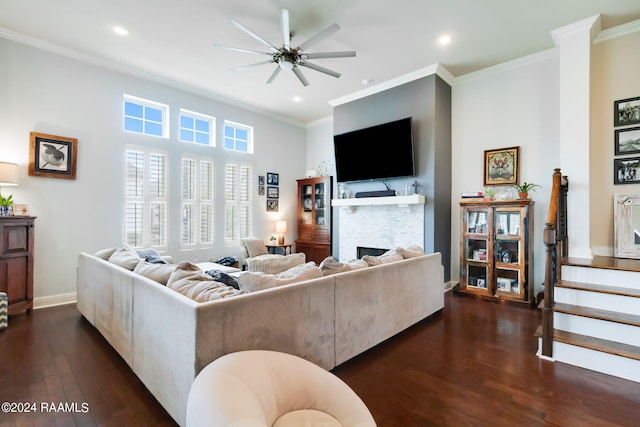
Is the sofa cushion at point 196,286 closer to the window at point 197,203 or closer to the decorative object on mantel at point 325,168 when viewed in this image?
the window at point 197,203

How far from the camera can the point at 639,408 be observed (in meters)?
1.89

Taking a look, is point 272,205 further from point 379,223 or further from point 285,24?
point 285,24

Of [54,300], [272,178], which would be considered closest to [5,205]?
[54,300]

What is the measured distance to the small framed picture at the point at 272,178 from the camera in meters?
6.71

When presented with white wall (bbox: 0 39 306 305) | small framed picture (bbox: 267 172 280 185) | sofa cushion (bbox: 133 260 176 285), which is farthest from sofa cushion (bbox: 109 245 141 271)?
small framed picture (bbox: 267 172 280 185)

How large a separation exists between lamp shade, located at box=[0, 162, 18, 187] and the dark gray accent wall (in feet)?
16.8

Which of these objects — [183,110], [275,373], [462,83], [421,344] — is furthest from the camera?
[183,110]

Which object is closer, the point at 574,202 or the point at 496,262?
the point at 574,202

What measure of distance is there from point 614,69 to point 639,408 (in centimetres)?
392

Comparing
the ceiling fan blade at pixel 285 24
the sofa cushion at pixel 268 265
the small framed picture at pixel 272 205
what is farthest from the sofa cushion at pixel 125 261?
the small framed picture at pixel 272 205

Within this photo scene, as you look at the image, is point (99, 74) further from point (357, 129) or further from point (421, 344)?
point (421, 344)

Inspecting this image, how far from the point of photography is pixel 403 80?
4957 mm

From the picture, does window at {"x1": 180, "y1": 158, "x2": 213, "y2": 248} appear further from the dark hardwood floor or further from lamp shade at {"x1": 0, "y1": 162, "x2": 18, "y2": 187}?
the dark hardwood floor

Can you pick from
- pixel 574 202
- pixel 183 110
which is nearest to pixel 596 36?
pixel 574 202
